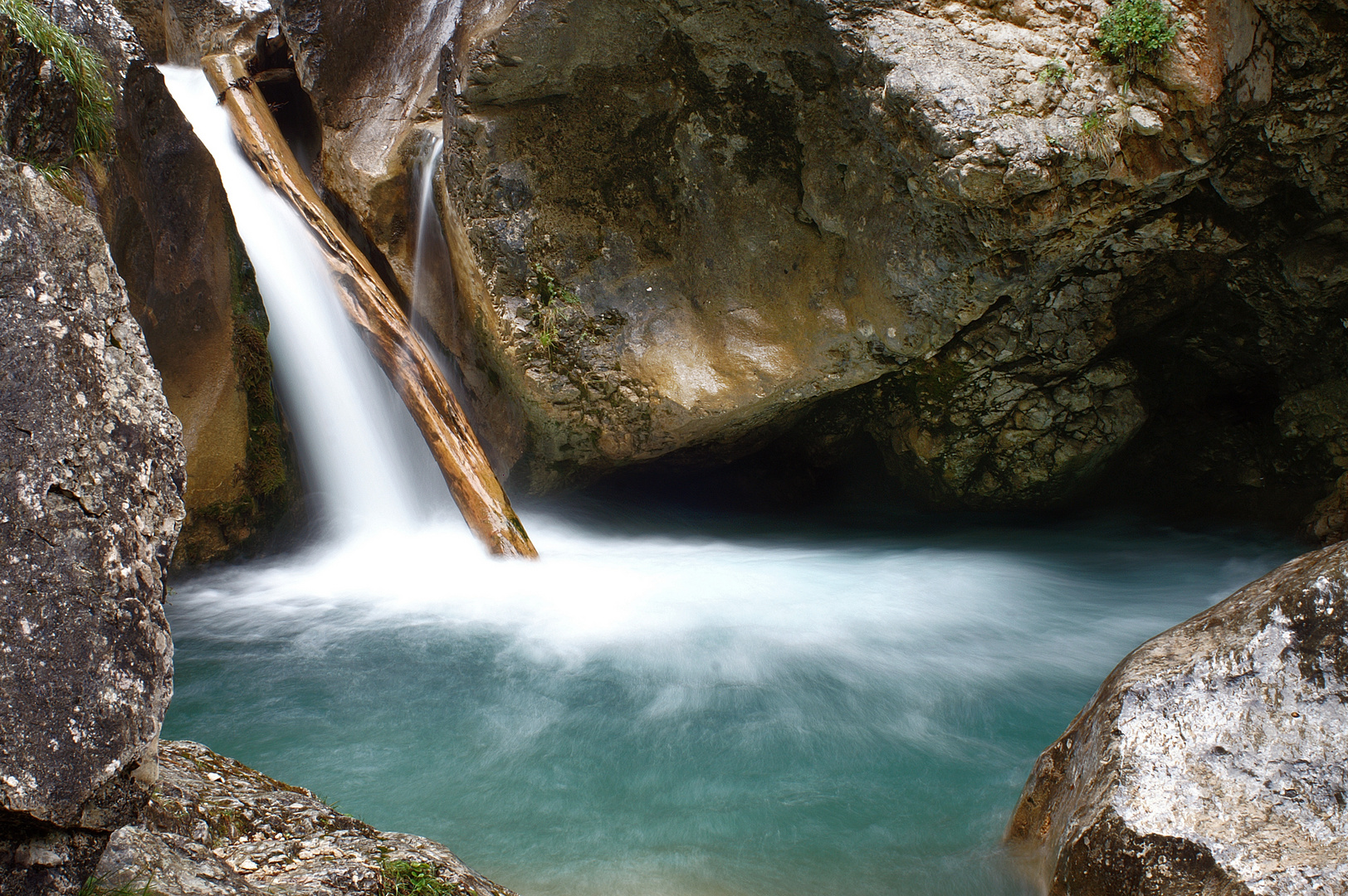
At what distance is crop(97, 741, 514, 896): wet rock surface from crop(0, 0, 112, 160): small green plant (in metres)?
2.54

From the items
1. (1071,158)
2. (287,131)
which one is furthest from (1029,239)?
(287,131)

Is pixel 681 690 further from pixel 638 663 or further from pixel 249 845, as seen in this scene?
pixel 249 845

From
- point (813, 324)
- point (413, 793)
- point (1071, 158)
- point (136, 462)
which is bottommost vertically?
point (413, 793)

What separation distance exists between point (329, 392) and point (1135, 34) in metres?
6.35

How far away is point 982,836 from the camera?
285 centimetres

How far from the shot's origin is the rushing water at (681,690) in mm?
2871

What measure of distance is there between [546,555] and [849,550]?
2.77m

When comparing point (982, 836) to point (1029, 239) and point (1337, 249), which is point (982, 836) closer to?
point (1029, 239)

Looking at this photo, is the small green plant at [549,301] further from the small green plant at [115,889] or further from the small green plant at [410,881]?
the small green plant at [115,889]

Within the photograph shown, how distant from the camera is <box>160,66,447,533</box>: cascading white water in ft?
21.6

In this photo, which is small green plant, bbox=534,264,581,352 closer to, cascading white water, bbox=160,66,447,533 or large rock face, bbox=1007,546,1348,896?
cascading white water, bbox=160,66,447,533

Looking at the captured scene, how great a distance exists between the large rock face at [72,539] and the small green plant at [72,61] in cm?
161

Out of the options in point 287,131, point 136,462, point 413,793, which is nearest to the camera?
point 136,462

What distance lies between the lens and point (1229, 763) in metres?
2.15
